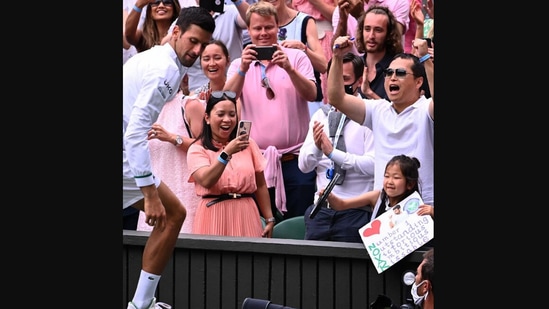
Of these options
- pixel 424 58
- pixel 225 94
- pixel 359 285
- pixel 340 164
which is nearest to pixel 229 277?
pixel 359 285

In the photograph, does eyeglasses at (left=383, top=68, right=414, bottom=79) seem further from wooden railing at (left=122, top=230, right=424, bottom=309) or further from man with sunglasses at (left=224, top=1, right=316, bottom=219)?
wooden railing at (left=122, top=230, right=424, bottom=309)

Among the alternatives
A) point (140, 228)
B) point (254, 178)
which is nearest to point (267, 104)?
point (254, 178)

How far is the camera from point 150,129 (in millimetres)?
8867

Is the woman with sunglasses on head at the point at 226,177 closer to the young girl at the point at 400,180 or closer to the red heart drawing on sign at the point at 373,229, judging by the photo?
the red heart drawing on sign at the point at 373,229

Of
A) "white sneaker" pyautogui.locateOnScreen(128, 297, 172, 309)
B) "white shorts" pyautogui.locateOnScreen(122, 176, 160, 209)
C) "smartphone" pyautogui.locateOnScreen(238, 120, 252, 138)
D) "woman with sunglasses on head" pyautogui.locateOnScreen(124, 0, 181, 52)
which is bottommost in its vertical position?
"white sneaker" pyautogui.locateOnScreen(128, 297, 172, 309)

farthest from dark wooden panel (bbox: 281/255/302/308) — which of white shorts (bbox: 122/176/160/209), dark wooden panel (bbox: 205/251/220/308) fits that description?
white shorts (bbox: 122/176/160/209)

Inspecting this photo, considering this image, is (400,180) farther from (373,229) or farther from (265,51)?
(265,51)

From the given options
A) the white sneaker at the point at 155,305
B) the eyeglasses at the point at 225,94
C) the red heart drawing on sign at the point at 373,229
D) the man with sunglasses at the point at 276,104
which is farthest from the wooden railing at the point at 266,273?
the eyeglasses at the point at 225,94

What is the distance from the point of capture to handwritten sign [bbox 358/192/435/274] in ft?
27.0

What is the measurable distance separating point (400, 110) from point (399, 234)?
815mm

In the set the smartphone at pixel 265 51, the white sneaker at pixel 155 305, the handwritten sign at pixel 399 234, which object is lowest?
the white sneaker at pixel 155 305

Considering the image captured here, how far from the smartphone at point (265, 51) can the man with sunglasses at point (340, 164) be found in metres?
0.57

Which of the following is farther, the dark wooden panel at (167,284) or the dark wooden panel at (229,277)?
the dark wooden panel at (167,284)

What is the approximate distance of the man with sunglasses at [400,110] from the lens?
27.3 ft
